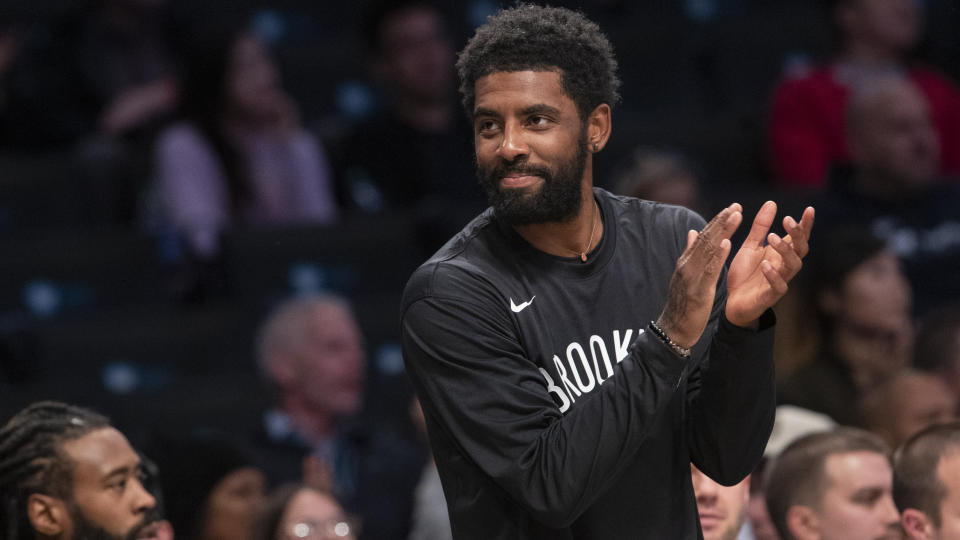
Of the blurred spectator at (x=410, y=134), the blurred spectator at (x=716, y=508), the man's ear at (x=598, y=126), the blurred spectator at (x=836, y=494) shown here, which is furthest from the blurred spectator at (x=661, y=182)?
the man's ear at (x=598, y=126)

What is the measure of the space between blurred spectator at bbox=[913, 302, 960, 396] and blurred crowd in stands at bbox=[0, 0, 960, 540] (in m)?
0.01

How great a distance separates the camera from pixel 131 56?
5.78 m

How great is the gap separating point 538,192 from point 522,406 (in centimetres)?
35

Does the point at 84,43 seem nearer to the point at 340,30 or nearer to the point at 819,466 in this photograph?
the point at 340,30

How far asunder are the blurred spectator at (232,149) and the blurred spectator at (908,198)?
1994 millimetres

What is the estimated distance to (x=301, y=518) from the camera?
12.2ft

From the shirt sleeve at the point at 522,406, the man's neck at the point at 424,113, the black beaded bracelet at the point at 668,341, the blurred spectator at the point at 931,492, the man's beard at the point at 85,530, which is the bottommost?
the blurred spectator at the point at 931,492

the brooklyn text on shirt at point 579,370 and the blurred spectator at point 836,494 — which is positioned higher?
the brooklyn text on shirt at point 579,370

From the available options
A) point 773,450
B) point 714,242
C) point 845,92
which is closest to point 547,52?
point 714,242

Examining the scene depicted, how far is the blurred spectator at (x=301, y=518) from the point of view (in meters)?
3.70

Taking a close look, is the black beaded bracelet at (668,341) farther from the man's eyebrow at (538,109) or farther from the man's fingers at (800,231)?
the man's eyebrow at (538,109)

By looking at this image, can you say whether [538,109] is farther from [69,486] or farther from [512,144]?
[69,486]

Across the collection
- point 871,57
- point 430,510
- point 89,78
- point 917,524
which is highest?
point 89,78

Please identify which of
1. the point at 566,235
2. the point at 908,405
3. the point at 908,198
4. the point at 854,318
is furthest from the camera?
the point at 908,198
